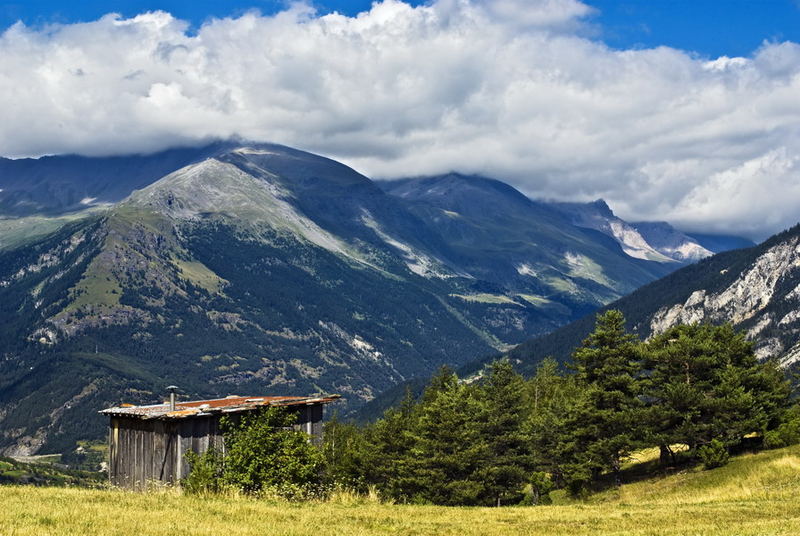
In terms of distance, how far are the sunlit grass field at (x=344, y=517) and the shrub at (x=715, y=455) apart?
679 inches

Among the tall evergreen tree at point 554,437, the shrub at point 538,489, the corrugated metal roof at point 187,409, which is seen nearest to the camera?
the corrugated metal roof at point 187,409

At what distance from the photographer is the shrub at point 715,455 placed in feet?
183

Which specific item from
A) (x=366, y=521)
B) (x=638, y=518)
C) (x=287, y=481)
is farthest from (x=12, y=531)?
(x=638, y=518)

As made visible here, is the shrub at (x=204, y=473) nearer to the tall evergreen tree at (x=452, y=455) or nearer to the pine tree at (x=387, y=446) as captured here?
the tall evergreen tree at (x=452, y=455)

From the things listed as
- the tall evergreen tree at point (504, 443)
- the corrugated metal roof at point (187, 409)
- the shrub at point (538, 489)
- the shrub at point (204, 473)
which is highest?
the corrugated metal roof at point (187, 409)

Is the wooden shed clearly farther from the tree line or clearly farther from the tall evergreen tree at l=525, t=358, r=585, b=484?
the tall evergreen tree at l=525, t=358, r=585, b=484

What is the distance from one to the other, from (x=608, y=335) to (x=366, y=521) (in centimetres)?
4496

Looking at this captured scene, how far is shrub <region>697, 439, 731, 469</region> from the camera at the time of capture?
2192 inches

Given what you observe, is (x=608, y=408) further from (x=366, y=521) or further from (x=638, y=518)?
(x=366, y=521)

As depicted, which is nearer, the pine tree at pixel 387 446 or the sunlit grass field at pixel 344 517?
the sunlit grass field at pixel 344 517

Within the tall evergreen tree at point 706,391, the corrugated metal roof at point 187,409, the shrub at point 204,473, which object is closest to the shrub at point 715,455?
the tall evergreen tree at point 706,391

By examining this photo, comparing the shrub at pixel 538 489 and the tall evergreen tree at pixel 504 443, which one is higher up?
the tall evergreen tree at pixel 504 443

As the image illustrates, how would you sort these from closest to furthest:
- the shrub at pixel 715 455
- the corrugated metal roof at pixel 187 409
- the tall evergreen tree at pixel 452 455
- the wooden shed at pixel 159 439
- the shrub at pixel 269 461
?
the shrub at pixel 269 461 → the corrugated metal roof at pixel 187 409 → the wooden shed at pixel 159 439 → the shrub at pixel 715 455 → the tall evergreen tree at pixel 452 455

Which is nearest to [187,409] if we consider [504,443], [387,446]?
[504,443]
